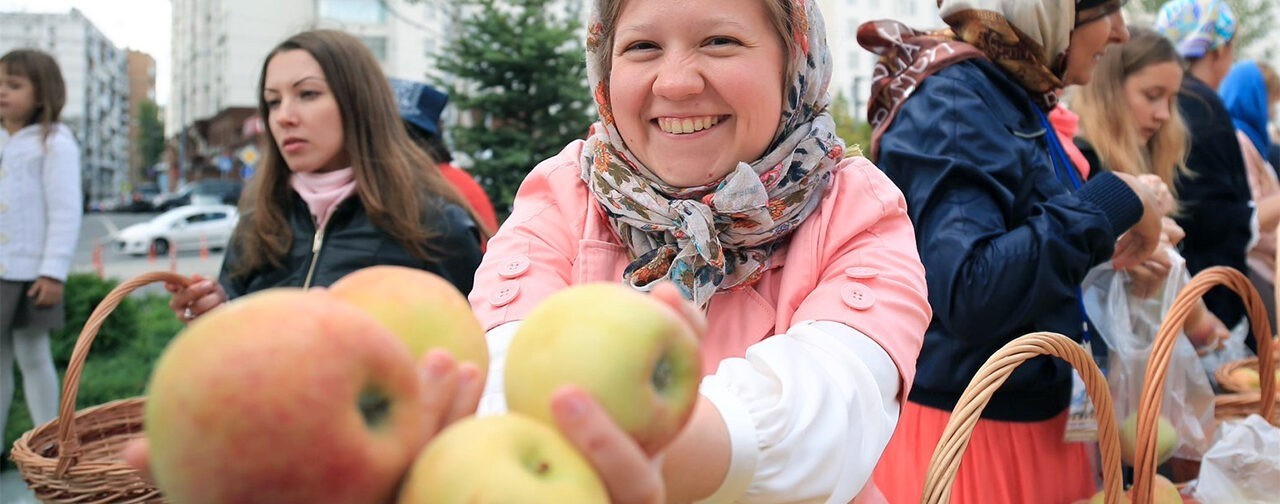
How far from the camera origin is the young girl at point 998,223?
1861 mm

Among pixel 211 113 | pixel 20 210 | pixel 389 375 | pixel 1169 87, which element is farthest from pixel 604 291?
pixel 211 113

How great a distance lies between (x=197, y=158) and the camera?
54312mm

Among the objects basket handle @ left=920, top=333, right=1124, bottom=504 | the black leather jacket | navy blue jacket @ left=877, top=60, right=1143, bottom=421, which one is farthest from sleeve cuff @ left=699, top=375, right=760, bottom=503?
the black leather jacket

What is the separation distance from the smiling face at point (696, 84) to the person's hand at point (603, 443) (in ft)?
2.68

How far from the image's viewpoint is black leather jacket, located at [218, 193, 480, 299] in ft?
9.61

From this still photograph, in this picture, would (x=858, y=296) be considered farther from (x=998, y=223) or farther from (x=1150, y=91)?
(x=1150, y=91)

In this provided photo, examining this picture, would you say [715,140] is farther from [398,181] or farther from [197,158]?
[197,158]

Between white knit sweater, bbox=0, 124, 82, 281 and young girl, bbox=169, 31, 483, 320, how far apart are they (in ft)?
6.10

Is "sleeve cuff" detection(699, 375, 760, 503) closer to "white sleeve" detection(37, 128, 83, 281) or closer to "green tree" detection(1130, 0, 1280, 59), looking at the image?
"white sleeve" detection(37, 128, 83, 281)

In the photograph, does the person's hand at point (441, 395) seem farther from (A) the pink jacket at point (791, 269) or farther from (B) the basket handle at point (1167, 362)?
(B) the basket handle at point (1167, 362)

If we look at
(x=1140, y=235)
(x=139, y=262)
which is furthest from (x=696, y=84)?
(x=139, y=262)

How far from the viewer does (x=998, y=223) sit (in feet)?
6.27

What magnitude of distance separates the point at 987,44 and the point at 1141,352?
893mm

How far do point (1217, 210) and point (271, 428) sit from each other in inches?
154
